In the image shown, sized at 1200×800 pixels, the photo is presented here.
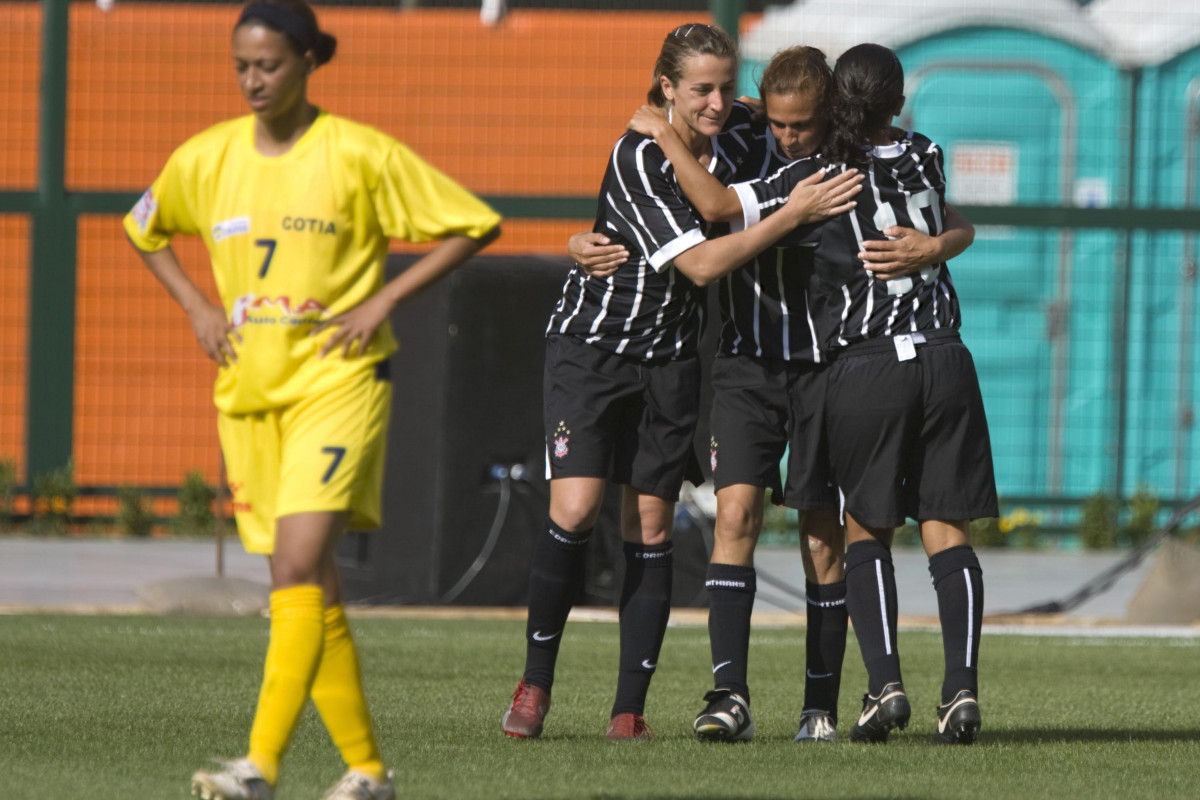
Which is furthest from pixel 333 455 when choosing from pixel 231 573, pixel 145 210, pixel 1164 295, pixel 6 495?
pixel 1164 295

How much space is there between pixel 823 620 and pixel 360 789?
1.90 m

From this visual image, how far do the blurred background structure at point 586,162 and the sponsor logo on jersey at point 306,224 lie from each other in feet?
35.8

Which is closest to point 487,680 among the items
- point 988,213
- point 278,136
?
point 278,136

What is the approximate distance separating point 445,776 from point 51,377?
11.3 m

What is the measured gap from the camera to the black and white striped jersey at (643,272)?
5039 millimetres

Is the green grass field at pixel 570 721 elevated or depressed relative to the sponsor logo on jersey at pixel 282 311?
depressed

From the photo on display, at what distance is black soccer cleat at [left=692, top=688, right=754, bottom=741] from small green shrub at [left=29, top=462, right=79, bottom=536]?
10.3m

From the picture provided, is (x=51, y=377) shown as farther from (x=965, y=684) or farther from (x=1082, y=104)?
(x=965, y=684)

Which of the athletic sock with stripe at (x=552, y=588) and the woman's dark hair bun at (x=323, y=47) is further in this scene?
the athletic sock with stripe at (x=552, y=588)

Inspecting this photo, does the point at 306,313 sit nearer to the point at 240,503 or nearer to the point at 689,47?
the point at 240,503

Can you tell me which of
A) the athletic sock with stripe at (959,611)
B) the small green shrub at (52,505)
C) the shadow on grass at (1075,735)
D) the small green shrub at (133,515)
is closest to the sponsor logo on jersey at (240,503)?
the athletic sock with stripe at (959,611)

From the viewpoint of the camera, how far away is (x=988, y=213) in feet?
48.2

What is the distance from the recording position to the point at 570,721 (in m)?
5.58

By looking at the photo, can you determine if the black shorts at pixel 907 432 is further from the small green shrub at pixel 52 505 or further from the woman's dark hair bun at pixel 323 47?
the small green shrub at pixel 52 505
